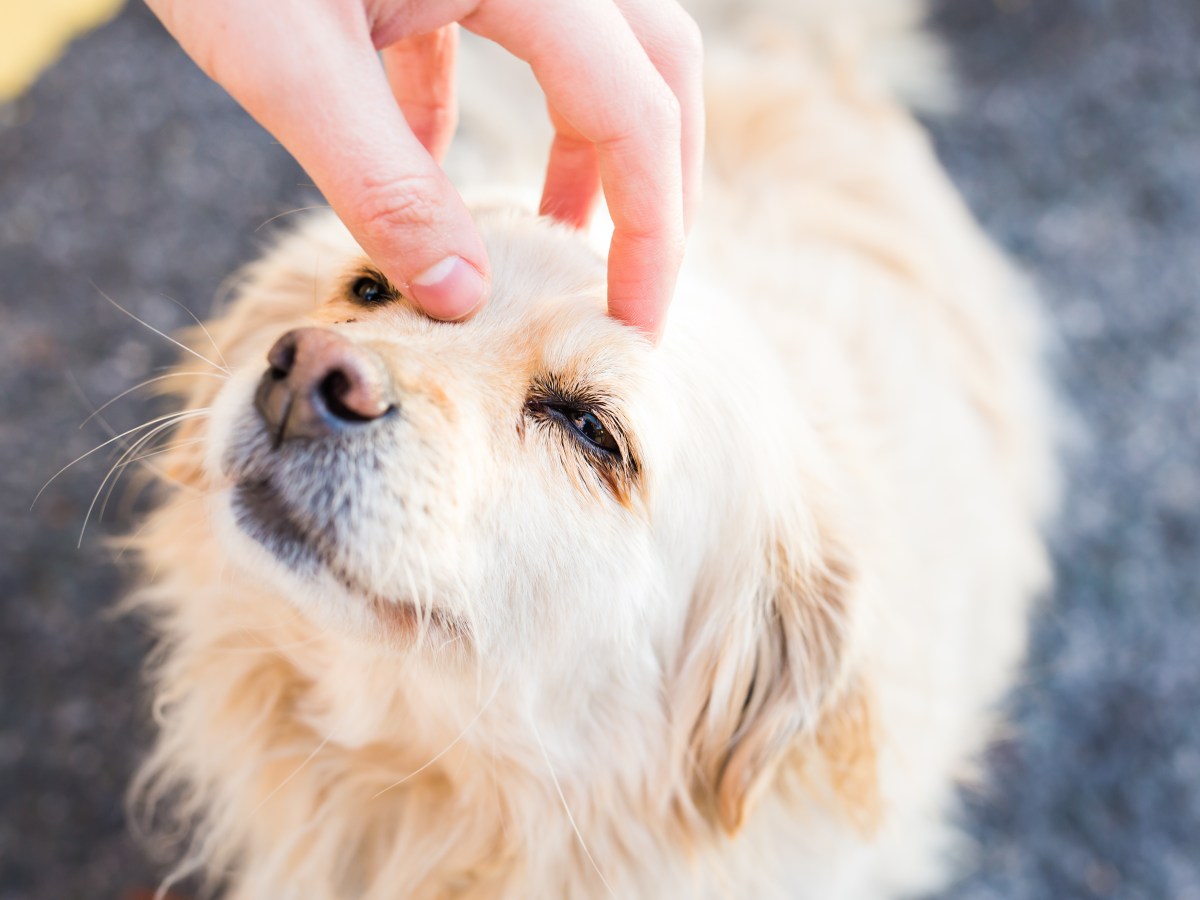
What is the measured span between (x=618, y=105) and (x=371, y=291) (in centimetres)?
51

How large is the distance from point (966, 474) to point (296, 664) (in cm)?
141

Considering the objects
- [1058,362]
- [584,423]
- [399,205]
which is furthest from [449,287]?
[1058,362]

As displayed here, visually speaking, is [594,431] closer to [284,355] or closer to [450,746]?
[284,355]

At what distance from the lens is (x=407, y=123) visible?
3.59 ft

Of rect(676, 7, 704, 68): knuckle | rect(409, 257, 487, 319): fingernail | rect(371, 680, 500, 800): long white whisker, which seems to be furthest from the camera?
rect(371, 680, 500, 800): long white whisker

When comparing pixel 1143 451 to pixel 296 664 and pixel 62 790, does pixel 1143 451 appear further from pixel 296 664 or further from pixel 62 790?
pixel 62 790

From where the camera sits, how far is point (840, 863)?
166cm

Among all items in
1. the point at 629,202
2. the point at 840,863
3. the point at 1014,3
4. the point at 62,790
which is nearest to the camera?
the point at 629,202

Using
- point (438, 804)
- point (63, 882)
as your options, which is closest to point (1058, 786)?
point (438, 804)

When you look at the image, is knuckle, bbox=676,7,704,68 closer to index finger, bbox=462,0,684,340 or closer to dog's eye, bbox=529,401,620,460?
index finger, bbox=462,0,684,340

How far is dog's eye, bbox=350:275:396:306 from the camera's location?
1.37 metres

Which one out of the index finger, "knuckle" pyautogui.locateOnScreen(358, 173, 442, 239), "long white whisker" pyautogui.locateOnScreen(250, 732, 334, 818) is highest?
the index finger

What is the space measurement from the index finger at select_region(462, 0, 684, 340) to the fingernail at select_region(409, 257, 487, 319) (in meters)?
0.17

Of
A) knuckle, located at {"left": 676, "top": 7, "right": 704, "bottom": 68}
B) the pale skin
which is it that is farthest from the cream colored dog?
knuckle, located at {"left": 676, "top": 7, "right": 704, "bottom": 68}
